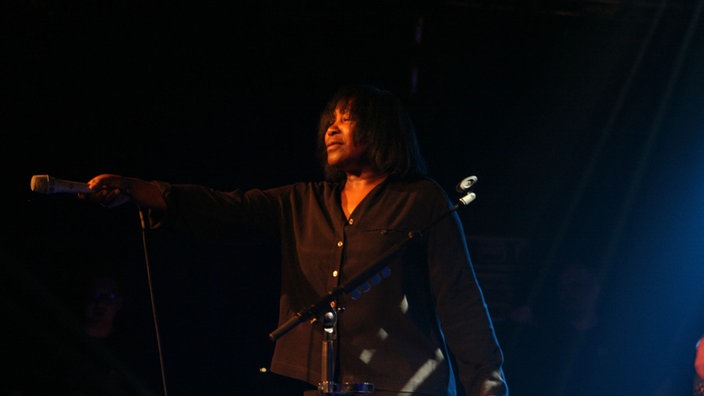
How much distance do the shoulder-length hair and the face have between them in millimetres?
25

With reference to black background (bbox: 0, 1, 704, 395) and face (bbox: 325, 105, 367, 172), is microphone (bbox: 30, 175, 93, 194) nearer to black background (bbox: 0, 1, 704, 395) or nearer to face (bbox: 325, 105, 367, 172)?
face (bbox: 325, 105, 367, 172)

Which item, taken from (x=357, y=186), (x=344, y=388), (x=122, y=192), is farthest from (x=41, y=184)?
(x=357, y=186)

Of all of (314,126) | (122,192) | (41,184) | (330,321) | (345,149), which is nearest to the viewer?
(41,184)

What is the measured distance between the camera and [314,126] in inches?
182

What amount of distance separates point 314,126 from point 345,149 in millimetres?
1628

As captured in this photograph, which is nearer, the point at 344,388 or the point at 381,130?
the point at 344,388

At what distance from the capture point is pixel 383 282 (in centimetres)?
273

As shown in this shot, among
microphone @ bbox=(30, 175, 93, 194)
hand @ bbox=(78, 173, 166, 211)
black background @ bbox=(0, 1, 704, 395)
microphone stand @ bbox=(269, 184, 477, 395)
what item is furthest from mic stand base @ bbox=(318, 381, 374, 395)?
black background @ bbox=(0, 1, 704, 395)

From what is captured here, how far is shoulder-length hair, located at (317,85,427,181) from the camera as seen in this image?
3.04 metres

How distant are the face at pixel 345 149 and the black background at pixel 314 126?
1.30m

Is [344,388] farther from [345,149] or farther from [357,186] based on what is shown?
[345,149]

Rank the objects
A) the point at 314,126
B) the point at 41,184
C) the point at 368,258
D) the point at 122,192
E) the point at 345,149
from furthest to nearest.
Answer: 1. the point at 314,126
2. the point at 345,149
3. the point at 368,258
4. the point at 122,192
5. the point at 41,184

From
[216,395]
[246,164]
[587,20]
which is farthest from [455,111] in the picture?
[216,395]

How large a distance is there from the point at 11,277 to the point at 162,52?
1.51 m
